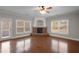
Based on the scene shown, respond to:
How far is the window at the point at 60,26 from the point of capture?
204 centimetres

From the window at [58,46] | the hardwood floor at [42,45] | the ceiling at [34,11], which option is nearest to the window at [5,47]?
the hardwood floor at [42,45]

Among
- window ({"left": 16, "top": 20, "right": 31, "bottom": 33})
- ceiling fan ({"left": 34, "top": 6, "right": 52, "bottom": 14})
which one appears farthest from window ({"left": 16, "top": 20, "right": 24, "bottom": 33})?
ceiling fan ({"left": 34, "top": 6, "right": 52, "bottom": 14})

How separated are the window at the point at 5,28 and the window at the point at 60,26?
91 centimetres

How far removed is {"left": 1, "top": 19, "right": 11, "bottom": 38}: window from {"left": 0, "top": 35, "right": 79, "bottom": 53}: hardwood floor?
182mm

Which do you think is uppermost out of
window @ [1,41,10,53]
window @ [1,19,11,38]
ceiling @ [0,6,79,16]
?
ceiling @ [0,6,79,16]

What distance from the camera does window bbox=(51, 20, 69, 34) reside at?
204cm

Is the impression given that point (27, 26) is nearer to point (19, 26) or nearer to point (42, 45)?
point (19, 26)

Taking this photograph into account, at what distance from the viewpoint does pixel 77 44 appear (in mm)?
2004

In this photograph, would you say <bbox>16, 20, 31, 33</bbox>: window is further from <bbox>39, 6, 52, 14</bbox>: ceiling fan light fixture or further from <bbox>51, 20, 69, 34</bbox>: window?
<bbox>51, 20, 69, 34</bbox>: window

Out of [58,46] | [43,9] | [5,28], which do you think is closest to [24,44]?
[5,28]

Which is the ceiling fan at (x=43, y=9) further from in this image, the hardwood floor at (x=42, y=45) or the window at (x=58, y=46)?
the window at (x=58, y=46)

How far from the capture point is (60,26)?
2.06m

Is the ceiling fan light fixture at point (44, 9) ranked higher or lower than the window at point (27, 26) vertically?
higher
